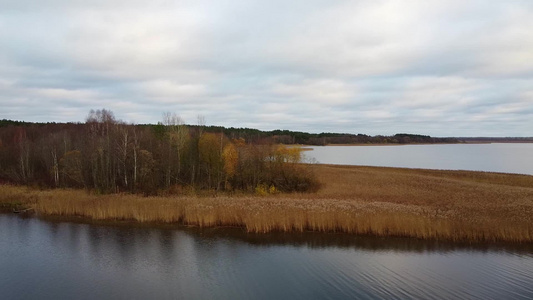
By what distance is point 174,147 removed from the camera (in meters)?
35.7

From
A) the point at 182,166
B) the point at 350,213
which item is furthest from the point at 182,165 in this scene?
the point at 350,213

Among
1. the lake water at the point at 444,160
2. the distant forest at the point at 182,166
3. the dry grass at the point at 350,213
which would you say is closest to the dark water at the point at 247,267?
the dry grass at the point at 350,213

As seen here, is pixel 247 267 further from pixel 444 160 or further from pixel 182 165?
pixel 444 160

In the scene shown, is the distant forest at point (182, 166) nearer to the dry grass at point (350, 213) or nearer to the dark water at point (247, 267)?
the dry grass at point (350, 213)

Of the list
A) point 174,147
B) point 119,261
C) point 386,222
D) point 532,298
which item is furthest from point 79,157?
point 532,298

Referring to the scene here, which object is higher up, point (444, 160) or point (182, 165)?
point (182, 165)

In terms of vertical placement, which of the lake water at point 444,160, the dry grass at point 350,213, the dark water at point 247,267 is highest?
the lake water at point 444,160

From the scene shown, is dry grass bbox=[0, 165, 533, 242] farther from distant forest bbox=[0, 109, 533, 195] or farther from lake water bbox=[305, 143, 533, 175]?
lake water bbox=[305, 143, 533, 175]

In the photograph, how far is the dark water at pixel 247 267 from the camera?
11.7m

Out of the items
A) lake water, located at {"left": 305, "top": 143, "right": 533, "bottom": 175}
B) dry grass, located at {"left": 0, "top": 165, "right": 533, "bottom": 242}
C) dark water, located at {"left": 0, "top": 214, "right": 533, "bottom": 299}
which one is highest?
lake water, located at {"left": 305, "top": 143, "right": 533, "bottom": 175}

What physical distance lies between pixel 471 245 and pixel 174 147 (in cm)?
2724

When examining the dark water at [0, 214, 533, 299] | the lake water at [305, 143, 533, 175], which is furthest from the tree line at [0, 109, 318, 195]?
the dark water at [0, 214, 533, 299]

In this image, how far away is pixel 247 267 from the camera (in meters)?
14.2

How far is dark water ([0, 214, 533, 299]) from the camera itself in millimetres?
11742
